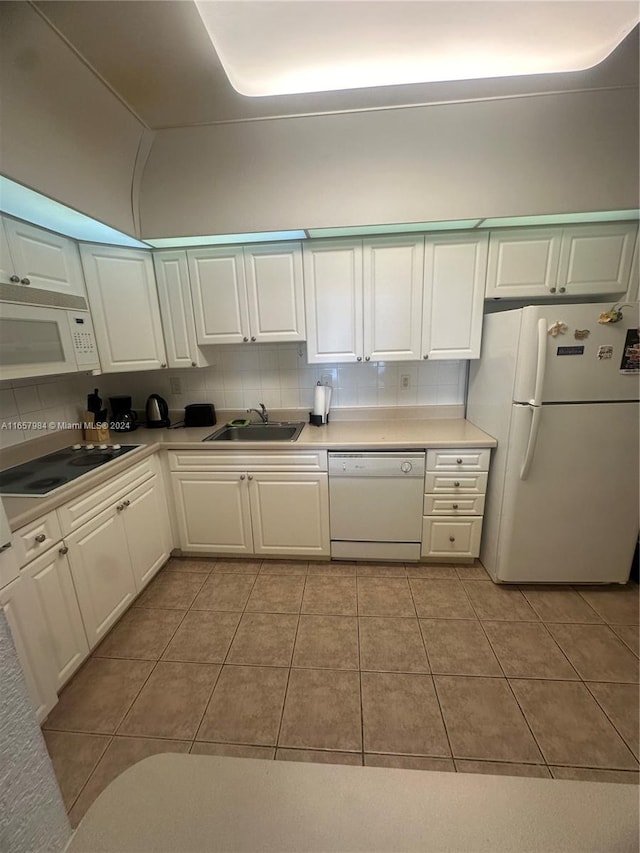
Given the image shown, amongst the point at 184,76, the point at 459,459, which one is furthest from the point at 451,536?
the point at 184,76

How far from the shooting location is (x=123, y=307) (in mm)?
2027

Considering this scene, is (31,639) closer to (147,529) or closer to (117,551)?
(117,551)

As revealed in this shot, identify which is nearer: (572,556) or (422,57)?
(422,57)

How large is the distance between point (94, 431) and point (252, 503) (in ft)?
3.67

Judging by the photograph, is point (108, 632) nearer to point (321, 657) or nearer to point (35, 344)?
point (321, 657)

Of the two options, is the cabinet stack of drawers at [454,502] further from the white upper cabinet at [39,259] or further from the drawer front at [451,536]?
the white upper cabinet at [39,259]

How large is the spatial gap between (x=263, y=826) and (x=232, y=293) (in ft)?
7.54

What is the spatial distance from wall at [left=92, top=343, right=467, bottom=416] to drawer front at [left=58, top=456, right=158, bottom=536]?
75cm

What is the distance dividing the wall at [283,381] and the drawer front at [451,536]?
860 mm

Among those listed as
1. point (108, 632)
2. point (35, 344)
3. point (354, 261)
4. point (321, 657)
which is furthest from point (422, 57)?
point (108, 632)

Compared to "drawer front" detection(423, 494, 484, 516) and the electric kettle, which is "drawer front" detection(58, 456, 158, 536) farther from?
"drawer front" detection(423, 494, 484, 516)

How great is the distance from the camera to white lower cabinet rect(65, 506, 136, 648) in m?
1.51

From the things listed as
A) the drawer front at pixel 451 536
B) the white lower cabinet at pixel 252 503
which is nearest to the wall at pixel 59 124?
the white lower cabinet at pixel 252 503

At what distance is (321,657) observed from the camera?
5.26 feet
